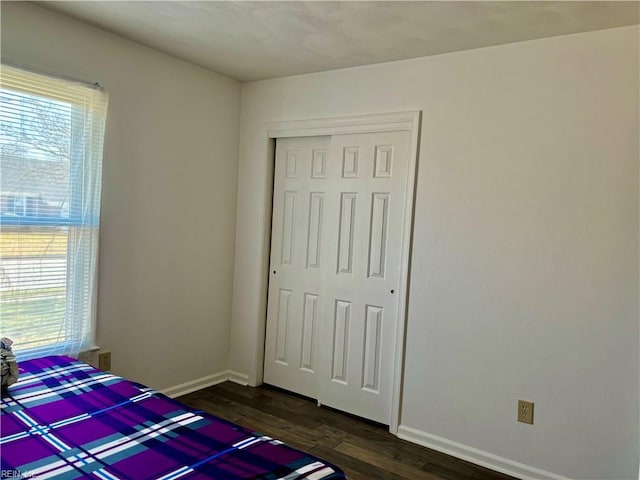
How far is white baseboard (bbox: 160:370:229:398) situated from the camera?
3.34 metres

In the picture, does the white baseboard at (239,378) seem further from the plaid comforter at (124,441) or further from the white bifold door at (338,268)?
the plaid comforter at (124,441)

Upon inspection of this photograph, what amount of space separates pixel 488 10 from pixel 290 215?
1918 mm

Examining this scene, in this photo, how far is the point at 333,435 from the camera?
2.92 meters

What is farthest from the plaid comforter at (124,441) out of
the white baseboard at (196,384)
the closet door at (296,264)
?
the closet door at (296,264)

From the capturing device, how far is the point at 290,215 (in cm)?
356

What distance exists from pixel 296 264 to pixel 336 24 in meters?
1.73

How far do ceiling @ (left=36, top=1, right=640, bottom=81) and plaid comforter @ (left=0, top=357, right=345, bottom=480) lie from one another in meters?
1.86

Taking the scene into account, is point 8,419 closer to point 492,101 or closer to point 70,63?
point 70,63

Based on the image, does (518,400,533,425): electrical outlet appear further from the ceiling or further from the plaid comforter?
the ceiling

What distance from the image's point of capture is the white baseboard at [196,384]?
3.34 m

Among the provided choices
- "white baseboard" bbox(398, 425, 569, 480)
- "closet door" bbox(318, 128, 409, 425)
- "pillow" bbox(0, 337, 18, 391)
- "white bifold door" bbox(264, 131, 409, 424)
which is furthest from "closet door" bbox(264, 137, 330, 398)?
"pillow" bbox(0, 337, 18, 391)

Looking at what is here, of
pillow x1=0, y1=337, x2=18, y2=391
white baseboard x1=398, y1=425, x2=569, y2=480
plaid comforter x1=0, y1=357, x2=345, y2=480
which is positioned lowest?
white baseboard x1=398, y1=425, x2=569, y2=480

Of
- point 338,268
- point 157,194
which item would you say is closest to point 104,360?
point 157,194

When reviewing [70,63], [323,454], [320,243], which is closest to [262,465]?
[323,454]
